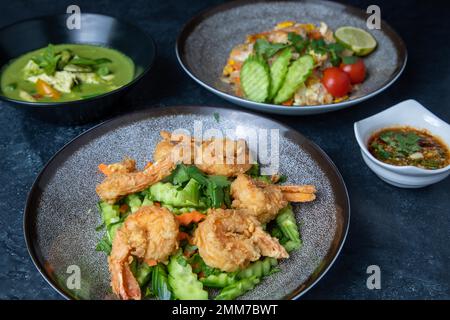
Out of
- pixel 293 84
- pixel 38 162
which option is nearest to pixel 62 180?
pixel 38 162

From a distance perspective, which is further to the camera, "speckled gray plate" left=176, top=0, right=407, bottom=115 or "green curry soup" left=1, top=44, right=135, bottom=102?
"speckled gray plate" left=176, top=0, right=407, bottom=115

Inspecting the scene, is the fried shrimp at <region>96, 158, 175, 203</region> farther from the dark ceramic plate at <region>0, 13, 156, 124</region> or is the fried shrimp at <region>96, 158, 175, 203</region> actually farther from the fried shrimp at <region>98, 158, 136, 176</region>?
the dark ceramic plate at <region>0, 13, 156, 124</region>

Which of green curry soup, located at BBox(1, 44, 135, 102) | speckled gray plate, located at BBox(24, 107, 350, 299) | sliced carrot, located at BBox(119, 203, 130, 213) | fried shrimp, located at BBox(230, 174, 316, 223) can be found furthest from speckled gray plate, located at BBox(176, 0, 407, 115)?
sliced carrot, located at BBox(119, 203, 130, 213)

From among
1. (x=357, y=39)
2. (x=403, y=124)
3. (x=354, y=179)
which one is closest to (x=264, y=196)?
(x=354, y=179)

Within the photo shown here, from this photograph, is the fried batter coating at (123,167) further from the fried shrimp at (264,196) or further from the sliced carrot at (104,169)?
the fried shrimp at (264,196)

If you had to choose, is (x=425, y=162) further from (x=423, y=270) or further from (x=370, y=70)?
(x=370, y=70)

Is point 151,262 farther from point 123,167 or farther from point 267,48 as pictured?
point 267,48

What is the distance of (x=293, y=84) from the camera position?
3.35 meters

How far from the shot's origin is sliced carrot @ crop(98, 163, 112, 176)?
2.55m

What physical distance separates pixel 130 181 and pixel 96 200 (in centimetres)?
27

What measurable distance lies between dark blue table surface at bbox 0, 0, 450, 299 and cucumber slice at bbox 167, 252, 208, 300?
0.56m

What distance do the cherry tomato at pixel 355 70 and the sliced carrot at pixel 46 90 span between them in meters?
2.03

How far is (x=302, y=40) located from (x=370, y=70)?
1.92 feet

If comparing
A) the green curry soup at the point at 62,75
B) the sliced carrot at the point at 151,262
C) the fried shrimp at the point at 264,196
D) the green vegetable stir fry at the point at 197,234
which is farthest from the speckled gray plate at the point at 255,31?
the sliced carrot at the point at 151,262
